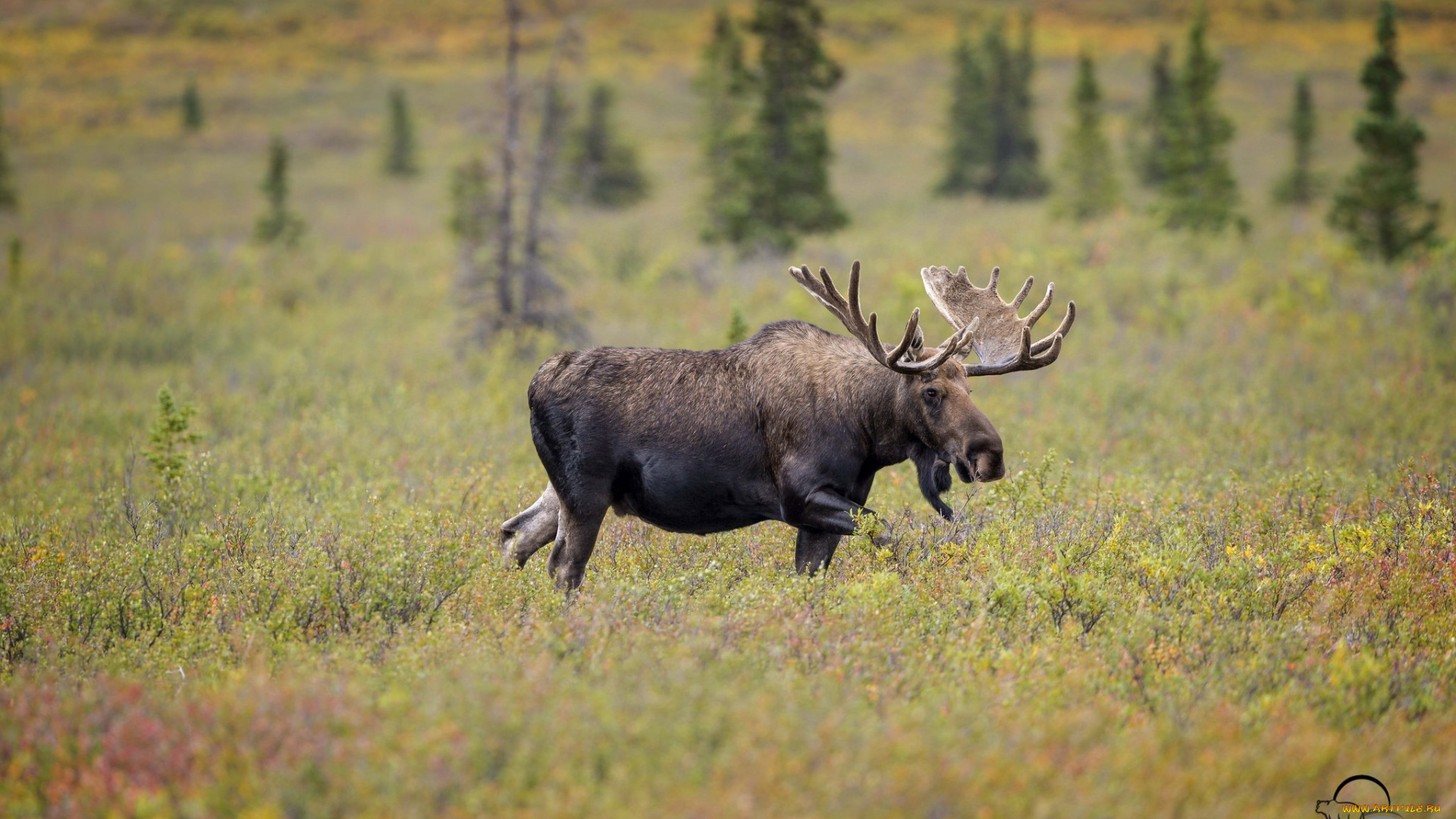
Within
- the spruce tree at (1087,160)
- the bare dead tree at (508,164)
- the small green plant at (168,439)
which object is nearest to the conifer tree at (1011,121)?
the spruce tree at (1087,160)

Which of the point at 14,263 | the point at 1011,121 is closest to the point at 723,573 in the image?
the point at 14,263

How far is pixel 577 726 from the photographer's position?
14.1ft

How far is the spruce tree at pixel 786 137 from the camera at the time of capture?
23656 millimetres

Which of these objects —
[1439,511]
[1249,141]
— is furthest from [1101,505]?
[1249,141]

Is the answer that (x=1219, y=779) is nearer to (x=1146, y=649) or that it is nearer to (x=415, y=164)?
(x=1146, y=649)

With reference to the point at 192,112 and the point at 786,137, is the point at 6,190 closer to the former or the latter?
the point at 192,112

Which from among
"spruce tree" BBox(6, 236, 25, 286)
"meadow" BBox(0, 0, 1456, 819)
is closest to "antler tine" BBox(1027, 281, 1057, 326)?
"meadow" BBox(0, 0, 1456, 819)

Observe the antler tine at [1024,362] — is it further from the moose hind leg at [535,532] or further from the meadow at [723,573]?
the moose hind leg at [535,532]

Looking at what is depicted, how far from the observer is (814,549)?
7461 mm

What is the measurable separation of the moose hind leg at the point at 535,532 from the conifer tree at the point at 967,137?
107ft

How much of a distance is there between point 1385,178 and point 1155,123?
2110 centimetres

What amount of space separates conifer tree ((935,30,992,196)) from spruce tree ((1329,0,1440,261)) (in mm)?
17273

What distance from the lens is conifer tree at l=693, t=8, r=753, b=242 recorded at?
23.9 meters

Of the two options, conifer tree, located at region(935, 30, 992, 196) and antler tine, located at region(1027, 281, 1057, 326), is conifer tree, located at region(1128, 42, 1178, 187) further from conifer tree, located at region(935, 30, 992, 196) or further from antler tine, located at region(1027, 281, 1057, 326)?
antler tine, located at region(1027, 281, 1057, 326)
